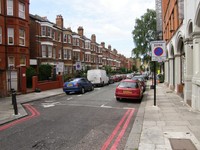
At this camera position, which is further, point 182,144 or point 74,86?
point 74,86

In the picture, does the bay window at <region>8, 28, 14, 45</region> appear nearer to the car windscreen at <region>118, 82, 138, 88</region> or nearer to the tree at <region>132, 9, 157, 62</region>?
the car windscreen at <region>118, 82, 138, 88</region>

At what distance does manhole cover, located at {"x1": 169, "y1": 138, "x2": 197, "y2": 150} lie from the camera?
501cm

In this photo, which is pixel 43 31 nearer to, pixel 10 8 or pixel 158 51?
pixel 10 8

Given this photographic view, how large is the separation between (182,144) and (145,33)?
4397cm

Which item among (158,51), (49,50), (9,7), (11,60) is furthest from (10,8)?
(158,51)

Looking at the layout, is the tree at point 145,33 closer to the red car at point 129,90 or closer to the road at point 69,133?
the red car at point 129,90

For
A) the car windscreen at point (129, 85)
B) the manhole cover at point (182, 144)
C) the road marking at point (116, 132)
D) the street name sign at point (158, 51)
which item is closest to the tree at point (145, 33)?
the car windscreen at point (129, 85)

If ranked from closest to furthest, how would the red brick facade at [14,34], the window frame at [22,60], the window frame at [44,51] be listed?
the red brick facade at [14,34]
the window frame at [22,60]
the window frame at [44,51]

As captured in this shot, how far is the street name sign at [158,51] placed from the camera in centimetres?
1098

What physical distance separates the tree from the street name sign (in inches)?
1430

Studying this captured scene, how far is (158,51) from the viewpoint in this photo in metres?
11.1

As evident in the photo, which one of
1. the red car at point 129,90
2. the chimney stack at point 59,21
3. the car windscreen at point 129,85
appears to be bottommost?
the red car at point 129,90

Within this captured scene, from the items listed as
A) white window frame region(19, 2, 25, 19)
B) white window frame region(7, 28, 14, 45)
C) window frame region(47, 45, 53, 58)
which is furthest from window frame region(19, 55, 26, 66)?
window frame region(47, 45, 53, 58)

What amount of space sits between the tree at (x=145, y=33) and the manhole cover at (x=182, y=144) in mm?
42257
